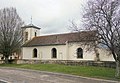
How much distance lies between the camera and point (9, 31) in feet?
166

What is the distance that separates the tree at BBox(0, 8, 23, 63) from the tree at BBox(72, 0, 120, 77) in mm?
31499

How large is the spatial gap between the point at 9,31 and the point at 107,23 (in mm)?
33688

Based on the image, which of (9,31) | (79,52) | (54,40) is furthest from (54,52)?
(9,31)

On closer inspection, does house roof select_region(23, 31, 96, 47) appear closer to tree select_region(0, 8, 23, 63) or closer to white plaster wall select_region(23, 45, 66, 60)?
white plaster wall select_region(23, 45, 66, 60)

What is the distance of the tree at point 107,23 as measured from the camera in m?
21.4

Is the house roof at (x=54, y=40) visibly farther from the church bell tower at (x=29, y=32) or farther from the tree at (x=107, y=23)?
the tree at (x=107, y=23)

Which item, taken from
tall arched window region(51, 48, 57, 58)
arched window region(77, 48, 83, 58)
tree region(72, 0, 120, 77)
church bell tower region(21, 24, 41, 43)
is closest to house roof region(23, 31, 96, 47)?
tall arched window region(51, 48, 57, 58)

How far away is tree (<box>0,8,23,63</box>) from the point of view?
5019cm

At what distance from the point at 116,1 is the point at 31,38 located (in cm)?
3852

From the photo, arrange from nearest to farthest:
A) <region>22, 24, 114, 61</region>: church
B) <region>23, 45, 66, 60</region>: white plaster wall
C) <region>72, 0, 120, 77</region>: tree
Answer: <region>72, 0, 120, 77</region>: tree → <region>22, 24, 114, 61</region>: church → <region>23, 45, 66, 60</region>: white plaster wall

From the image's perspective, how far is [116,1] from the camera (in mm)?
22188

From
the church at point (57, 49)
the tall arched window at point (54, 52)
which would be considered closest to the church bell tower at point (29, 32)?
the church at point (57, 49)

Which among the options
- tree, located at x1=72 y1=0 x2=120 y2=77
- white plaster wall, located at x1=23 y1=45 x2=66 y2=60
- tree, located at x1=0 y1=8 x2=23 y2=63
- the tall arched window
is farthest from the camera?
tree, located at x1=0 y1=8 x2=23 y2=63

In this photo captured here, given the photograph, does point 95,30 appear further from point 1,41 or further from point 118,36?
point 1,41
